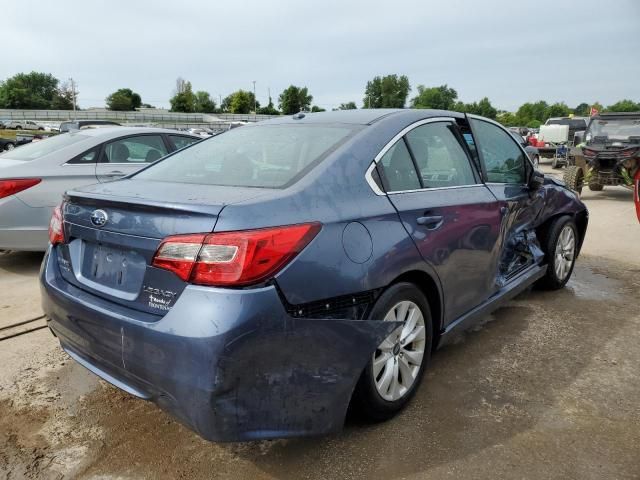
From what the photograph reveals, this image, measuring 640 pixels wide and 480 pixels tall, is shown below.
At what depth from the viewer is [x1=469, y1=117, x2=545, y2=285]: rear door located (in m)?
3.47

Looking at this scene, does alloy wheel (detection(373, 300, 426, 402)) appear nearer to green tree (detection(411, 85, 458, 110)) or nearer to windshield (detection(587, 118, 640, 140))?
windshield (detection(587, 118, 640, 140))

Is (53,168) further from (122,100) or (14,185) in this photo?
(122,100)

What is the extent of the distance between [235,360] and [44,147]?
4.84 meters

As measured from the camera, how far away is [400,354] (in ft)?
8.39

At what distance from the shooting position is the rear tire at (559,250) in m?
4.38

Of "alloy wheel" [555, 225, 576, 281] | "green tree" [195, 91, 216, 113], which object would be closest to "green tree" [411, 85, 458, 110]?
"green tree" [195, 91, 216, 113]

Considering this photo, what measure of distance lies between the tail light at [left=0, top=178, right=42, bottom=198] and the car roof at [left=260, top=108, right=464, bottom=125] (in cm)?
291

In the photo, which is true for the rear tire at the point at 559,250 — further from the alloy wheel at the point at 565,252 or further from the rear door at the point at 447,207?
the rear door at the point at 447,207

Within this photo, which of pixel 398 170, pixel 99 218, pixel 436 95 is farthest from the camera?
pixel 436 95

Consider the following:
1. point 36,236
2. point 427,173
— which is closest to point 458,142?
point 427,173

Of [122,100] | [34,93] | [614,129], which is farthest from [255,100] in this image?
[614,129]

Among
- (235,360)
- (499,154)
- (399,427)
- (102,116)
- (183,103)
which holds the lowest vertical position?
(399,427)

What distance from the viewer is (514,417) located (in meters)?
2.64

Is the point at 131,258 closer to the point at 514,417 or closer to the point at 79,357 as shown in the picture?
the point at 79,357
